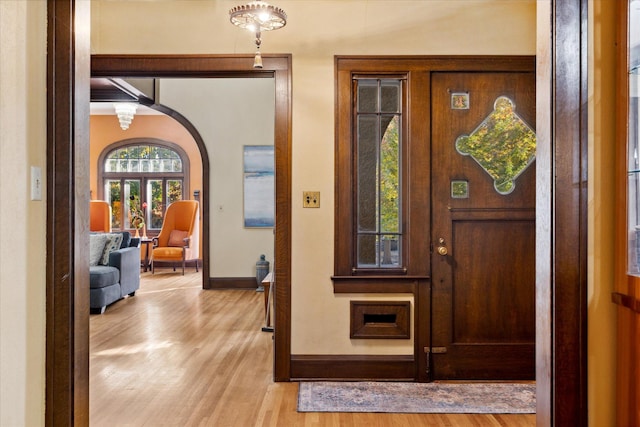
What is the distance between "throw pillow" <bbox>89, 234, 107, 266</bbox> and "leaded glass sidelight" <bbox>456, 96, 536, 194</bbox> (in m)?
4.41

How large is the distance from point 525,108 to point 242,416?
265 centimetres

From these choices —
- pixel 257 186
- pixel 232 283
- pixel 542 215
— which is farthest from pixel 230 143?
pixel 542 215

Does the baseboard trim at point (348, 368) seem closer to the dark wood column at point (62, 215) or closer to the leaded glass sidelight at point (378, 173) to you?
the leaded glass sidelight at point (378, 173)

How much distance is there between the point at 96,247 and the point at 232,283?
206cm

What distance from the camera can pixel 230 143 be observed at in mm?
7512

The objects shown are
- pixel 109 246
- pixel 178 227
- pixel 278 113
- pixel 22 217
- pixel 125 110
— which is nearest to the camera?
pixel 22 217

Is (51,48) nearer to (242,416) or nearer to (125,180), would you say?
(242,416)

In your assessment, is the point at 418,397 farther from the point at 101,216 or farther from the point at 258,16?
the point at 101,216

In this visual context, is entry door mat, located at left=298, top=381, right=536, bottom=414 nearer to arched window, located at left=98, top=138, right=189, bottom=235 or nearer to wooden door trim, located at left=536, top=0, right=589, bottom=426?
wooden door trim, located at left=536, top=0, right=589, bottom=426

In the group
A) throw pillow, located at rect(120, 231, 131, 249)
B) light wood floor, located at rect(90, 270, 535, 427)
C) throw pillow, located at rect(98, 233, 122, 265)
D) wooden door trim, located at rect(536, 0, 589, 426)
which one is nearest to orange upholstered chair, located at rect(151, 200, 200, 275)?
throw pillow, located at rect(120, 231, 131, 249)

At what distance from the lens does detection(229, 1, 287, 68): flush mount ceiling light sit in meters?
2.81

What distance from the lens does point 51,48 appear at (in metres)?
1.83

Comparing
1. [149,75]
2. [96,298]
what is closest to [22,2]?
[149,75]

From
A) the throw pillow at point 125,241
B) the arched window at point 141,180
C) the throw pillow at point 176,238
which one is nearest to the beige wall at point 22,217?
the throw pillow at point 125,241
